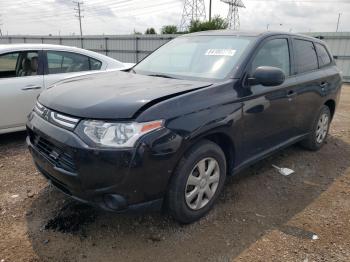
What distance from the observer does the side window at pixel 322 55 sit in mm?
4828

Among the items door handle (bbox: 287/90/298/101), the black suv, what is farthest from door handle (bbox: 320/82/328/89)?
door handle (bbox: 287/90/298/101)

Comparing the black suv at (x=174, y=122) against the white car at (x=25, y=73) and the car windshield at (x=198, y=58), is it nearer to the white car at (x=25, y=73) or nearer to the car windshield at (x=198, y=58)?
the car windshield at (x=198, y=58)

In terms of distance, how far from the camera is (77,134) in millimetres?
2471

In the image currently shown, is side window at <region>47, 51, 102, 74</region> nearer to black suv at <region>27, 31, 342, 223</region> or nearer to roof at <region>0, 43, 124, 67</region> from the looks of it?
roof at <region>0, 43, 124, 67</region>

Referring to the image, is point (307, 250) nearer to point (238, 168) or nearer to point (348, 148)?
point (238, 168)

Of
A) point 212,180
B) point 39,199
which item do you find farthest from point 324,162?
point 39,199

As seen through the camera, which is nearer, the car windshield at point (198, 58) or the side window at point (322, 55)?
the car windshield at point (198, 58)

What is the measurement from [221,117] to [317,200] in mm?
1603

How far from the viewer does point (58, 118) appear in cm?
269

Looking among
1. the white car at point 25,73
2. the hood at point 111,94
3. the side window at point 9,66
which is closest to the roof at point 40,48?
the white car at point 25,73

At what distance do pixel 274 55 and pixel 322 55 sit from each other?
5.15 ft

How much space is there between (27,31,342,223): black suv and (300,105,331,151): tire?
0.77 m

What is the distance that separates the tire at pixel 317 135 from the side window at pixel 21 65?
4.17m

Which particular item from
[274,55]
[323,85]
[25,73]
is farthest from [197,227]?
[25,73]
